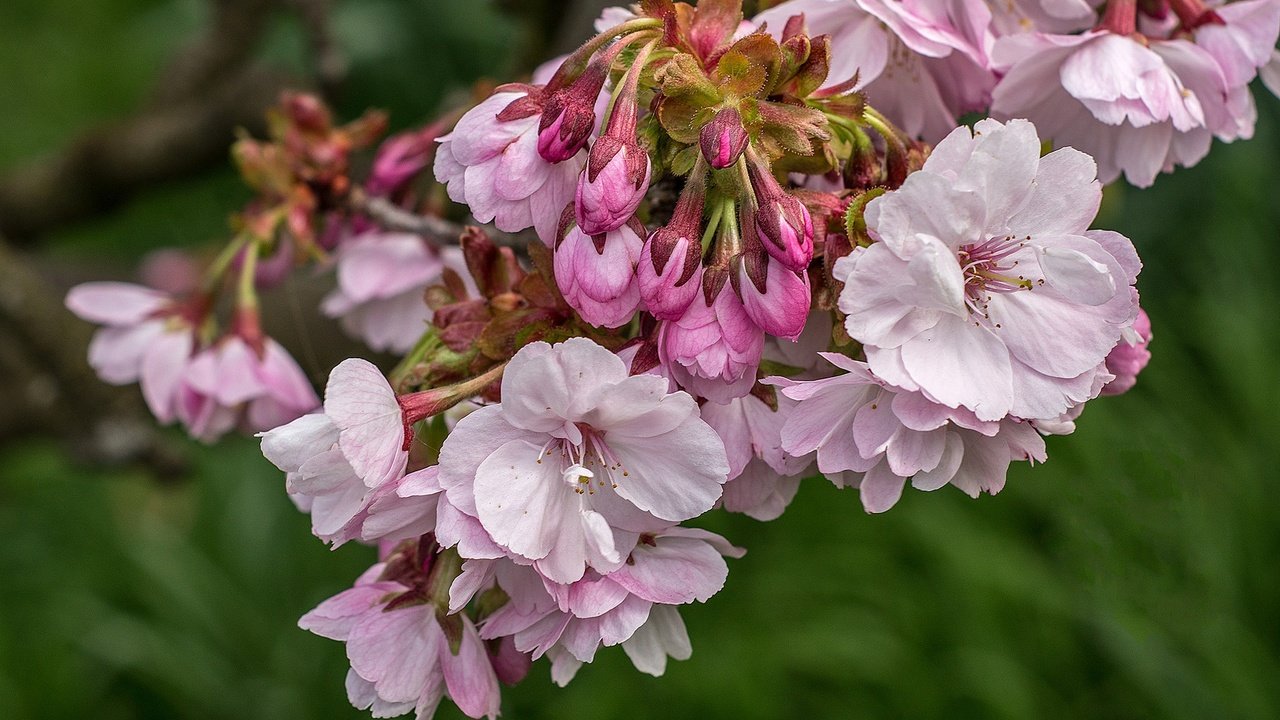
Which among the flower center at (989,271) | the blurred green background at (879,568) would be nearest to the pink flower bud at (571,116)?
the flower center at (989,271)

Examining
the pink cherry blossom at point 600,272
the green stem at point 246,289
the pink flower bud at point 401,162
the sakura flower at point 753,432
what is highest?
the pink cherry blossom at point 600,272

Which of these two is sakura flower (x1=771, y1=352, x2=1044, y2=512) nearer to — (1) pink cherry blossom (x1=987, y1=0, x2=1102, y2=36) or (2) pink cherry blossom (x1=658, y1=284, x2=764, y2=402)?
(2) pink cherry blossom (x1=658, y1=284, x2=764, y2=402)

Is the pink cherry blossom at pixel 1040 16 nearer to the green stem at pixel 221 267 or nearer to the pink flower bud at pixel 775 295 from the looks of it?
the pink flower bud at pixel 775 295

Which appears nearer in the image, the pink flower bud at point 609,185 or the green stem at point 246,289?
the pink flower bud at point 609,185

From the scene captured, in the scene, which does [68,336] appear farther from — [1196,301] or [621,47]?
[1196,301]

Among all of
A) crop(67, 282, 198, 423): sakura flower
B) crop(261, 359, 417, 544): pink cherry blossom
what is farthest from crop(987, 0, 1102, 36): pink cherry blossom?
crop(67, 282, 198, 423): sakura flower

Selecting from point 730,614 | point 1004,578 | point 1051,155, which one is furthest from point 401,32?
point 1051,155

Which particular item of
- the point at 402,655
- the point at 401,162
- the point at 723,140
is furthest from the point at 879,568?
the point at 723,140

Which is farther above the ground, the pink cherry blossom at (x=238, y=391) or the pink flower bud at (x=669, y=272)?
the pink flower bud at (x=669, y=272)
